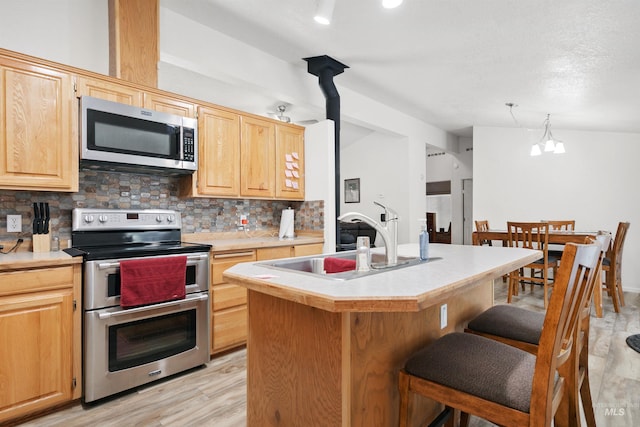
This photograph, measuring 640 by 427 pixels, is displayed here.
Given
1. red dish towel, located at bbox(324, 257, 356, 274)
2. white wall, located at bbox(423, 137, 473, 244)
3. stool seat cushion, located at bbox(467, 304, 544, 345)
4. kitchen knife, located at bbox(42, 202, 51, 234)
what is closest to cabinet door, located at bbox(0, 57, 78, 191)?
kitchen knife, located at bbox(42, 202, 51, 234)

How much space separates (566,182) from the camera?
5371 mm

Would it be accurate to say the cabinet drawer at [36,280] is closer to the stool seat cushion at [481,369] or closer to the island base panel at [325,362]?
the island base panel at [325,362]

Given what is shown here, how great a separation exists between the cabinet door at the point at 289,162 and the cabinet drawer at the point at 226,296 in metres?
1.11

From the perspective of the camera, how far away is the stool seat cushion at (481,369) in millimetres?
1085

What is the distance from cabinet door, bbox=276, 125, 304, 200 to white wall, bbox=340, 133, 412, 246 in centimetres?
267

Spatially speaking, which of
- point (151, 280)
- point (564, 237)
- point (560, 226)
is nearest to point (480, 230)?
point (564, 237)

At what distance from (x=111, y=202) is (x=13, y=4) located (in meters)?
1.38

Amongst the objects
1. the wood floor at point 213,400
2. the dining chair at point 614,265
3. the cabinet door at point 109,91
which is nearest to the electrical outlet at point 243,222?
the wood floor at point 213,400

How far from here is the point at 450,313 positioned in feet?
6.02

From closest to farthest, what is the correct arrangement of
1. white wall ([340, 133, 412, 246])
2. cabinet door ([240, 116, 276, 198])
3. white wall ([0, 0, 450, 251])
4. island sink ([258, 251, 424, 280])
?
1. island sink ([258, 251, 424, 280])
2. white wall ([0, 0, 450, 251])
3. cabinet door ([240, 116, 276, 198])
4. white wall ([340, 133, 412, 246])

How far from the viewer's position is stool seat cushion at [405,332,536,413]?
42.7 inches

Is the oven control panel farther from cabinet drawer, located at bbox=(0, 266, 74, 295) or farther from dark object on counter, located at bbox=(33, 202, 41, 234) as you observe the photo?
cabinet drawer, located at bbox=(0, 266, 74, 295)

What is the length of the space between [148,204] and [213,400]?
1649mm

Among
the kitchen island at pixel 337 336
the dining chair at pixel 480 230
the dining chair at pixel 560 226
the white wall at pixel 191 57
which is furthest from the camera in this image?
the dining chair at pixel 560 226
